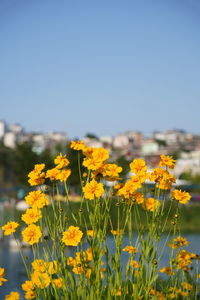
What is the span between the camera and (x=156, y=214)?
2350 mm

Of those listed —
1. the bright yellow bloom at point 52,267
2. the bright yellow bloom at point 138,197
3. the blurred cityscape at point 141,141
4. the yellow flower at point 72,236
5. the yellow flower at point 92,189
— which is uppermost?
the yellow flower at point 92,189

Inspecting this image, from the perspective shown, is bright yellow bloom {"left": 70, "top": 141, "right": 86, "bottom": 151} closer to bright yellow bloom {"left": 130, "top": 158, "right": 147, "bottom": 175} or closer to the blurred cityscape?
bright yellow bloom {"left": 130, "top": 158, "right": 147, "bottom": 175}

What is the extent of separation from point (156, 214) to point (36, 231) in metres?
0.53

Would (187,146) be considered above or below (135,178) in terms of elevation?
below

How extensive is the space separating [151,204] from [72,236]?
435 millimetres

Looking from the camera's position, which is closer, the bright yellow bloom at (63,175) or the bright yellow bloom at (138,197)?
the bright yellow bloom at (63,175)

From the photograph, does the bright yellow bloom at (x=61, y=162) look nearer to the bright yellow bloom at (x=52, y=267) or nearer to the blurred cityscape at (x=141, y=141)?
the bright yellow bloom at (x=52, y=267)

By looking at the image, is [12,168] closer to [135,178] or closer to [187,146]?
[135,178]

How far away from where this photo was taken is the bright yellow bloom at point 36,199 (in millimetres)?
2264

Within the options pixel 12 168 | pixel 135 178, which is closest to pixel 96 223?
pixel 135 178

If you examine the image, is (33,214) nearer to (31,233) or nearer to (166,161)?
(31,233)

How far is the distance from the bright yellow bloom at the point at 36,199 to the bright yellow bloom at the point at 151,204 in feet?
1.48

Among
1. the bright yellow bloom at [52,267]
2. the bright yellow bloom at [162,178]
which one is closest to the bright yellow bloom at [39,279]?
the bright yellow bloom at [52,267]

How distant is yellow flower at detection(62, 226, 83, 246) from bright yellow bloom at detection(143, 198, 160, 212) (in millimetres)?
368
